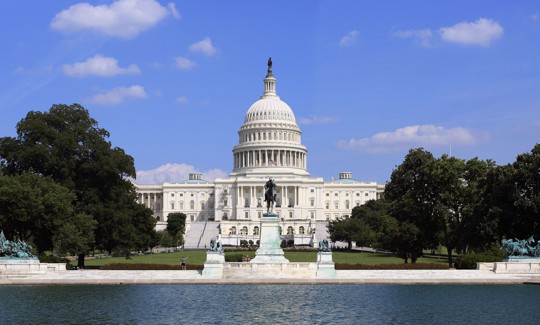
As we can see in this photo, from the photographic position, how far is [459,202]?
6397 centimetres

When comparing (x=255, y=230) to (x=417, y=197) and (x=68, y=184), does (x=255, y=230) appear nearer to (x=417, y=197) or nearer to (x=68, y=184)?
(x=417, y=197)

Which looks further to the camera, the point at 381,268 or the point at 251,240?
the point at 251,240

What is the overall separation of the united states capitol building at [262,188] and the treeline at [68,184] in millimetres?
97026

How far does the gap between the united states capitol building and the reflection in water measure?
388ft

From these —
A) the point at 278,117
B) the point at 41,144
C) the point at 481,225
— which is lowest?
the point at 481,225

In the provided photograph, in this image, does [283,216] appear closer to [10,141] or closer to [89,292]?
[10,141]

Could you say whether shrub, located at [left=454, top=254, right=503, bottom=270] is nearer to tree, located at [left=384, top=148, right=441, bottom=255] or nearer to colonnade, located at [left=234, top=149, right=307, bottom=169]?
tree, located at [left=384, top=148, right=441, bottom=255]

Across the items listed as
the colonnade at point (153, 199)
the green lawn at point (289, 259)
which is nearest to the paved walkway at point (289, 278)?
the green lawn at point (289, 259)

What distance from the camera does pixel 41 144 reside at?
188 ft

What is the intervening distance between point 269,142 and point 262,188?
1044 cm

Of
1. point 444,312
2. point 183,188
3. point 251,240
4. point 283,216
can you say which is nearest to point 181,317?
point 444,312

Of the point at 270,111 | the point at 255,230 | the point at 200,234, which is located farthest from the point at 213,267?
the point at 270,111

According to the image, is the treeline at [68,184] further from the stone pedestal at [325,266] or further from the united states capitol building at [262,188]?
the united states capitol building at [262,188]

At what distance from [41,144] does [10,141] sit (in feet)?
7.84
